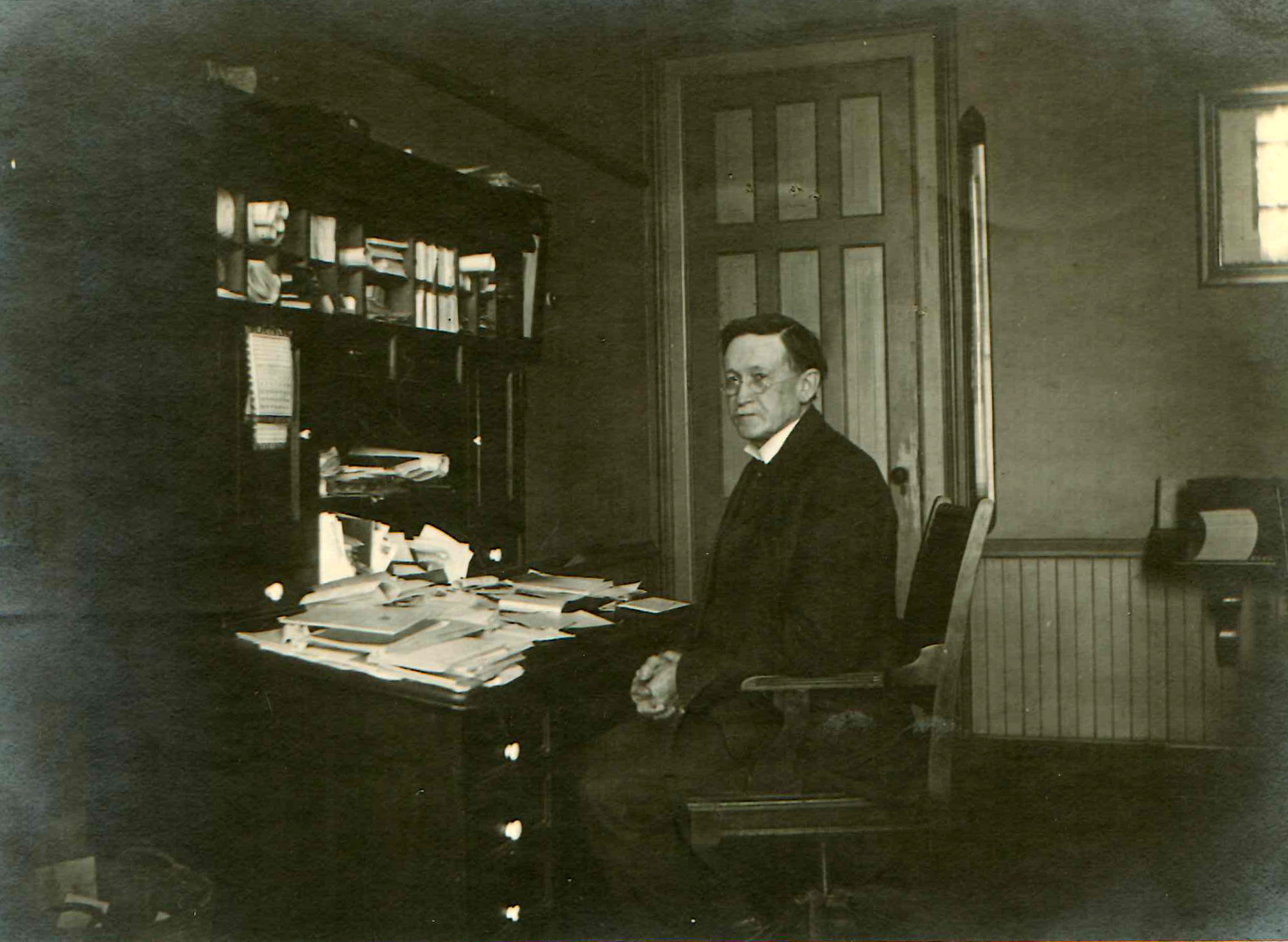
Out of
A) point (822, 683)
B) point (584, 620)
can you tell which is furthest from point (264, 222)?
point (822, 683)

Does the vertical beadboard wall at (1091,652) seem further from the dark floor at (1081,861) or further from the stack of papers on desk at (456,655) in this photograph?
the stack of papers on desk at (456,655)

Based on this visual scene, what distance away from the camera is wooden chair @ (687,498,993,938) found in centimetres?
180

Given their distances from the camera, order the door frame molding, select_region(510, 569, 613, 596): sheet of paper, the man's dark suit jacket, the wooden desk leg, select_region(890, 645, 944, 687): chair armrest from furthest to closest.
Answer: the door frame molding, the wooden desk leg, select_region(510, 569, 613, 596): sheet of paper, the man's dark suit jacket, select_region(890, 645, 944, 687): chair armrest

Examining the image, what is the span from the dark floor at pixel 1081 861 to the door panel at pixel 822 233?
1.01m

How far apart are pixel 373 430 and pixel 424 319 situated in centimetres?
30

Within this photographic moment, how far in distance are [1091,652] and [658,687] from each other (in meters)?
2.57

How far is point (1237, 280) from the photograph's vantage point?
3.81 meters

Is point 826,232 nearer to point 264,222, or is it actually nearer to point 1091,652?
point 1091,652

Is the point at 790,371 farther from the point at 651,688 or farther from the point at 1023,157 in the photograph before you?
the point at 1023,157

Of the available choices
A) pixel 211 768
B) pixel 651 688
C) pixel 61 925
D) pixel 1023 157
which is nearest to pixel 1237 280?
pixel 1023 157

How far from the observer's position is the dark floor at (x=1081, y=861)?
211 cm

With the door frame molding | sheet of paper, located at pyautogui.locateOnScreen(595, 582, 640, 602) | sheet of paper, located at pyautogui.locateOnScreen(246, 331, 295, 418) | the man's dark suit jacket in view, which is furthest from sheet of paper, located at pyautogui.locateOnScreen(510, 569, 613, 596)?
the door frame molding

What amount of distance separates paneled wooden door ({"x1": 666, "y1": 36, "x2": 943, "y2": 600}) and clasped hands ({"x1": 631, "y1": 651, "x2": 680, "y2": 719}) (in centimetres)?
216

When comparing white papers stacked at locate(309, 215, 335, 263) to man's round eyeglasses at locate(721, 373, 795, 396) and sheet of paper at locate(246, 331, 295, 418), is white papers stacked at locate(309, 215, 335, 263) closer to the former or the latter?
sheet of paper at locate(246, 331, 295, 418)
